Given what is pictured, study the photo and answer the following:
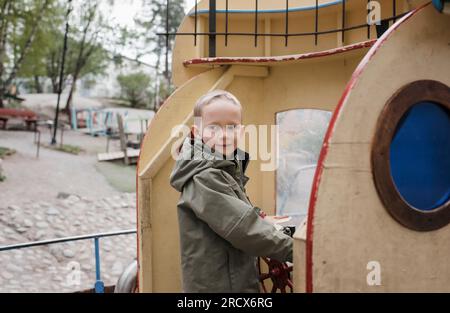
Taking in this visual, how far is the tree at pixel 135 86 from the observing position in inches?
1382

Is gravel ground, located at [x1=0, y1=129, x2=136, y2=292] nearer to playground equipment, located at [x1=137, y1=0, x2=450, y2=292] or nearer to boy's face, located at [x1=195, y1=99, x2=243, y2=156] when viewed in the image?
boy's face, located at [x1=195, y1=99, x2=243, y2=156]

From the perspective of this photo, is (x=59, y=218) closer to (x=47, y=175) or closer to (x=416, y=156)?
(x=47, y=175)

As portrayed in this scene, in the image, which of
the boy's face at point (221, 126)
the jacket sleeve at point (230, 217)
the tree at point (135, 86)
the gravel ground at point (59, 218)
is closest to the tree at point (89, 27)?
the tree at point (135, 86)

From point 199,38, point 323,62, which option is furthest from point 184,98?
point 323,62

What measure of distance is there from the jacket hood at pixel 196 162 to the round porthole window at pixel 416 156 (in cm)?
68

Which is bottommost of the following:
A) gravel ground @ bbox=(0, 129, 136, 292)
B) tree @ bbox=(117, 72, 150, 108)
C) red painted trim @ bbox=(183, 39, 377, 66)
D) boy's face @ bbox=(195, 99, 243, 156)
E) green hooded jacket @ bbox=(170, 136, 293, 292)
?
gravel ground @ bbox=(0, 129, 136, 292)

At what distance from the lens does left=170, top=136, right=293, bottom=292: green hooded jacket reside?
6.92 feet

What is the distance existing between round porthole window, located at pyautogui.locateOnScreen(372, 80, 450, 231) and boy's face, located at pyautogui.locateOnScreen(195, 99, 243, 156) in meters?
0.66

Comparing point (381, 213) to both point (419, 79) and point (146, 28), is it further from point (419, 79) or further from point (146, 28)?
point (146, 28)

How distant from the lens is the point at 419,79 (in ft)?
7.16

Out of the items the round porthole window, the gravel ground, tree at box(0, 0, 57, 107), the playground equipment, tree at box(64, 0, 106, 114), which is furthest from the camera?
tree at box(64, 0, 106, 114)

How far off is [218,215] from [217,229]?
0.06 metres

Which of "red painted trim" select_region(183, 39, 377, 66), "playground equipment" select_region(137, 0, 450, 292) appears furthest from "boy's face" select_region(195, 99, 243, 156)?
"red painted trim" select_region(183, 39, 377, 66)

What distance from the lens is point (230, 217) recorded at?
6.88 feet
